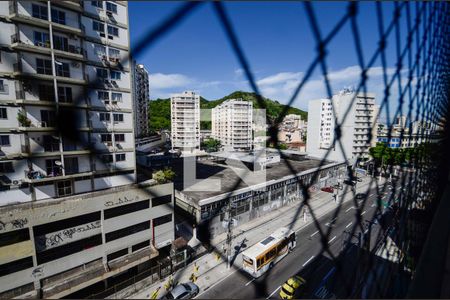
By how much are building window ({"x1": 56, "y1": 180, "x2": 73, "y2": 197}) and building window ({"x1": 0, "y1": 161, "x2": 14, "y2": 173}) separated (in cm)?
108

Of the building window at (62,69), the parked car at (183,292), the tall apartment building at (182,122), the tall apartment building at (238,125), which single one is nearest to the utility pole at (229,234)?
the parked car at (183,292)

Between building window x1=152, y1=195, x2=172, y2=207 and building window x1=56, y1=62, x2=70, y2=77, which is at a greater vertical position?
building window x1=56, y1=62, x2=70, y2=77

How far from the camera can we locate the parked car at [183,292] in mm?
6359

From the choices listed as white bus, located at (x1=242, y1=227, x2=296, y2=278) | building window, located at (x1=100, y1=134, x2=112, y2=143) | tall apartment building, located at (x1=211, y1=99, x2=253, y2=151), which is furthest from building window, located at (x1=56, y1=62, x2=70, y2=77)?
tall apartment building, located at (x1=211, y1=99, x2=253, y2=151)

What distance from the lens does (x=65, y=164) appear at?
6707 millimetres

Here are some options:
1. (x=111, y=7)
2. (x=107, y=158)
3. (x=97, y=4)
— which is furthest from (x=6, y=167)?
(x=111, y=7)

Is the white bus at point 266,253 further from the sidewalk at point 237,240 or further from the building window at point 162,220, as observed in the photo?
the building window at point 162,220

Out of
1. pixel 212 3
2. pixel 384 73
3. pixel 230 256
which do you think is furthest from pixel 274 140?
pixel 230 256

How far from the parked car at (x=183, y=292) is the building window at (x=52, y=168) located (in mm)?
4533

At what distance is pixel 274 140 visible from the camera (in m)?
1.10

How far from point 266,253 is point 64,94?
7433 millimetres

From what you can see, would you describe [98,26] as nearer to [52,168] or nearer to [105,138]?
[105,138]

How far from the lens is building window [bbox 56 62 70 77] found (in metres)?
6.20

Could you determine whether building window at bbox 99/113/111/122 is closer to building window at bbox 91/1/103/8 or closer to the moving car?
building window at bbox 91/1/103/8
